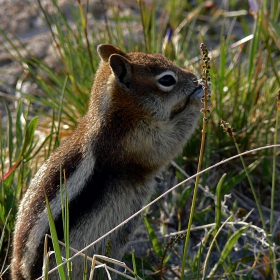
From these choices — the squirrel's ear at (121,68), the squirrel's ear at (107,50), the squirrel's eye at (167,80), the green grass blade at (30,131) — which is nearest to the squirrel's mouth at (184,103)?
the squirrel's eye at (167,80)

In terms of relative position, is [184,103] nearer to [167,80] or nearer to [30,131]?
[167,80]

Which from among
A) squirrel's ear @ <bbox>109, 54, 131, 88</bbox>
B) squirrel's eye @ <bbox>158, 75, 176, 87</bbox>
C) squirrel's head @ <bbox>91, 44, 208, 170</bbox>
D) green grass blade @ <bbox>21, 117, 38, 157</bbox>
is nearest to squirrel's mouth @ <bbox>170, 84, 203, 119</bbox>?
squirrel's head @ <bbox>91, 44, 208, 170</bbox>

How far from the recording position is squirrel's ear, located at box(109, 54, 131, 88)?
105 inches

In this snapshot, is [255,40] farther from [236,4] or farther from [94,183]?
[236,4]

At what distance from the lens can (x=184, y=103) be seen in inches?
113

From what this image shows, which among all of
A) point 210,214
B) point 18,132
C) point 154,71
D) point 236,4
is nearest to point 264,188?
point 210,214

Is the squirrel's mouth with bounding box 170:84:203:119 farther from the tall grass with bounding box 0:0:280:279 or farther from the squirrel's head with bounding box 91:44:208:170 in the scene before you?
the tall grass with bounding box 0:0:280:279

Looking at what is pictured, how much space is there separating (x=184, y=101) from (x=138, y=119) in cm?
27

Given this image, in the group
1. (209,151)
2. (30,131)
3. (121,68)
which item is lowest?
(209,151)

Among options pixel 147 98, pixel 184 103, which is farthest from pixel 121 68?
pixel 184 103

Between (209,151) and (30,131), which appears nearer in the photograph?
(30,131)

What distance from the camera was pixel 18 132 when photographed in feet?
10.3

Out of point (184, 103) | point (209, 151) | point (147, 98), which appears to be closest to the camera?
point (147, 98)

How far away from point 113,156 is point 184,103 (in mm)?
480
